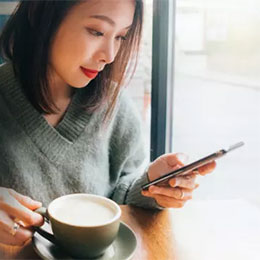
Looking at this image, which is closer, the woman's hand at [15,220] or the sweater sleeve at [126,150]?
the woman's hand at [15,220]

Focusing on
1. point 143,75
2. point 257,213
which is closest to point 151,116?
point 143,75

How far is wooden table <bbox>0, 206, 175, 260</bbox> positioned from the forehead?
0.19 m

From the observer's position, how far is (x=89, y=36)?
0.31 meters

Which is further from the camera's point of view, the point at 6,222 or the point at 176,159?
the point at 176,159

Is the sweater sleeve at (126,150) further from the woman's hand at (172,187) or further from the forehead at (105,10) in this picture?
the forehead at (105,10)

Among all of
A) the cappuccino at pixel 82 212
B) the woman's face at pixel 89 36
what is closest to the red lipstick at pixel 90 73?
the woman's face at pixel 89 36

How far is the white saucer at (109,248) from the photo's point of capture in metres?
0.30

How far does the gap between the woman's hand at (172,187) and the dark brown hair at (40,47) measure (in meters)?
0.10

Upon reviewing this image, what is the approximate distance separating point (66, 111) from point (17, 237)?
0.14m

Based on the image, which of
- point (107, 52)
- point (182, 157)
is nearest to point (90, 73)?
point (107, 52)

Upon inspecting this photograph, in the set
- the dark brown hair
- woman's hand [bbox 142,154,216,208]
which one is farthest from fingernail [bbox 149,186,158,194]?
the dark brown hair

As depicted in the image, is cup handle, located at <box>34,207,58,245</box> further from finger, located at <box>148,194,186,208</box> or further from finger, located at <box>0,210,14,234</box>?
finger, located at <box>148,194,186,208</box>

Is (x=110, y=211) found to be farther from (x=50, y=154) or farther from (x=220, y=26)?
(x=220, y=26)

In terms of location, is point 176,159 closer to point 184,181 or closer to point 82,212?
point 184,181
